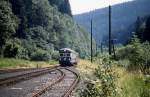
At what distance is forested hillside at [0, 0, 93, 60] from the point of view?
234 feet

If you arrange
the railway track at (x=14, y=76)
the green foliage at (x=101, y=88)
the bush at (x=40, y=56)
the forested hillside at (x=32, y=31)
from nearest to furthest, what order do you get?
the green foliage at (x=101, y=88) → the railway track at (x=14, y=76) → the forested hillside at (x=32, y=31) → the bush at (x=40, y=56)

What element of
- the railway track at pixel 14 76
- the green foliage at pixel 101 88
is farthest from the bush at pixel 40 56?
the green foliage at pixel 101 88

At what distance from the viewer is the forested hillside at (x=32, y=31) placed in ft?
234

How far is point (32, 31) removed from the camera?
106438 mm

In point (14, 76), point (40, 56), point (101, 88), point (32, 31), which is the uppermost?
point (32, 31)

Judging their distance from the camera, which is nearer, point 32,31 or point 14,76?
point 14,76

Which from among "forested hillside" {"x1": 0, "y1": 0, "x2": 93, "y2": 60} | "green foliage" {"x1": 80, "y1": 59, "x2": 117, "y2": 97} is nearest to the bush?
"forested hillside" {"x1": 0, "y1": 0, "x2": 93, "y2": 60}

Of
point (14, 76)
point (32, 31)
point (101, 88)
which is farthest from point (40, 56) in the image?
point (101, 88)

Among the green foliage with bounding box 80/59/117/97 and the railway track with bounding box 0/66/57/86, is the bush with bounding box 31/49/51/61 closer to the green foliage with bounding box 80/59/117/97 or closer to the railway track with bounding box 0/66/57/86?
the railway track with bounding box 0/66/57/86

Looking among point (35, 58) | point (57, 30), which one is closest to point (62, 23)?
point (57, 30)

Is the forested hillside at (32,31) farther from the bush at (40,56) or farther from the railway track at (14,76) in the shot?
the railway track at (14,76)

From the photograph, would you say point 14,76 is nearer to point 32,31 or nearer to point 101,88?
point 101,88

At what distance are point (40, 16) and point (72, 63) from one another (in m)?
50.2

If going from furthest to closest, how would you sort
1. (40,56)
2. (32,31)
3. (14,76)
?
(32,31) < (40,56) < (14,76)
